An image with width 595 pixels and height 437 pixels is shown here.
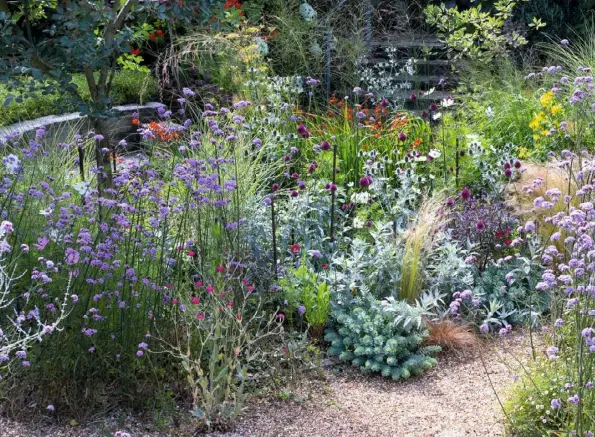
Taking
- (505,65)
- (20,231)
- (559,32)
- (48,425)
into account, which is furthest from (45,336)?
(559,32)

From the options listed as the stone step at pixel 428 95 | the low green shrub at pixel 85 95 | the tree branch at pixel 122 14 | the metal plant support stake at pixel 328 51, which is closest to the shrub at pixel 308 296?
the tree branch at pixel 122 14

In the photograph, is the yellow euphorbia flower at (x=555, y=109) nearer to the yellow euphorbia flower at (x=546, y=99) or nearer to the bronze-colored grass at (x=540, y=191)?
the yellow euphorbia flower at (x=546, y=99)

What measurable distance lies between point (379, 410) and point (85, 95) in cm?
574

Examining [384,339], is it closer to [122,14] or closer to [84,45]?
[84,45]

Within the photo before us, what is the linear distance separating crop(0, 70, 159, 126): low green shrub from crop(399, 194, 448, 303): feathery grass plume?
147 inches

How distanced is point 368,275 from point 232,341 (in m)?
1.43

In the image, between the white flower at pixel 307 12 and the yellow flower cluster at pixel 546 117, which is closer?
the yellow flower cluster at pixel 546 117

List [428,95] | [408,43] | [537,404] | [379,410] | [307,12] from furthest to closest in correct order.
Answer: [408,43], [307,12], [428,95], [379,410], [537,404]

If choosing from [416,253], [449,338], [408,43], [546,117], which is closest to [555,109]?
[546,117]

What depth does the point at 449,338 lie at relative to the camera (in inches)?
183

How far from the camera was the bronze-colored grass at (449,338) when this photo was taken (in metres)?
4.65

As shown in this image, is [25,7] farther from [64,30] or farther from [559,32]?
[559,32]

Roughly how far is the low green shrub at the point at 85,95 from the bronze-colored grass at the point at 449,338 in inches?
166

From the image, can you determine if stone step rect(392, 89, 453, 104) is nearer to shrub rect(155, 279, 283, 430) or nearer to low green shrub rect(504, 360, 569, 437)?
shrub rect(155, 279, 283, 430)
